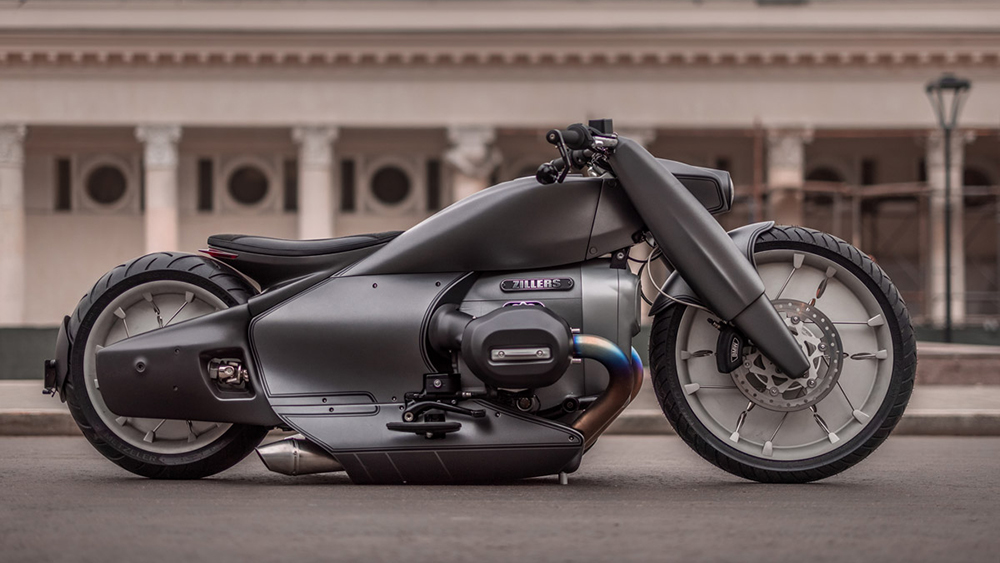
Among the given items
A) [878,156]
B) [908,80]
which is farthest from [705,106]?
[878,156]

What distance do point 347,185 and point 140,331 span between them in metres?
35.1

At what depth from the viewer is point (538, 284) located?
5035mm

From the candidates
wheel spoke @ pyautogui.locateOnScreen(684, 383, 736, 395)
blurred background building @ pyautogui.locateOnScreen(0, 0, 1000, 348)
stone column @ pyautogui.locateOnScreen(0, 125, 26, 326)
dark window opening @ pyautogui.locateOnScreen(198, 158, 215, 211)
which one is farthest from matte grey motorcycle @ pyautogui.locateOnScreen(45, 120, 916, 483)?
dark window opening @ pyautogui.locateOnScreen(198, 158, 215, 211)

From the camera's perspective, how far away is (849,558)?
3594mm

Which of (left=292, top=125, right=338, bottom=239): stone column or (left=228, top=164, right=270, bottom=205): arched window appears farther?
(left=228, top=164, right=270, bottom=205): arched window

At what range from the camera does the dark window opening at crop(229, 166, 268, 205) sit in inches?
1583

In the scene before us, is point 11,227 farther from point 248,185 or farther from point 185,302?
point 185,302

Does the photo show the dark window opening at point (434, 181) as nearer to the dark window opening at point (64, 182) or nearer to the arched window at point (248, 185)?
the arched window at point (248, 185)

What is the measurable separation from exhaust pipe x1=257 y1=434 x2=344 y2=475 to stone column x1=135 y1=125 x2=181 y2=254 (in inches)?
1241

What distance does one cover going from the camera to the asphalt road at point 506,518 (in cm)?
366

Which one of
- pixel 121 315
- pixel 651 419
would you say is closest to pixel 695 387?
pixel 121 315

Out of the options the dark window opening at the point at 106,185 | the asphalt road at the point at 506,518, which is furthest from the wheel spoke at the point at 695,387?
the dark window opening at the point at 106,185

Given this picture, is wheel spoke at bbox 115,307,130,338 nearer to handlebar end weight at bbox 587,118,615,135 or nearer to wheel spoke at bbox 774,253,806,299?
handlebar end weight at bbox 587,118,615,135

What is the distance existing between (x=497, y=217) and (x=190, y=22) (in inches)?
1257
